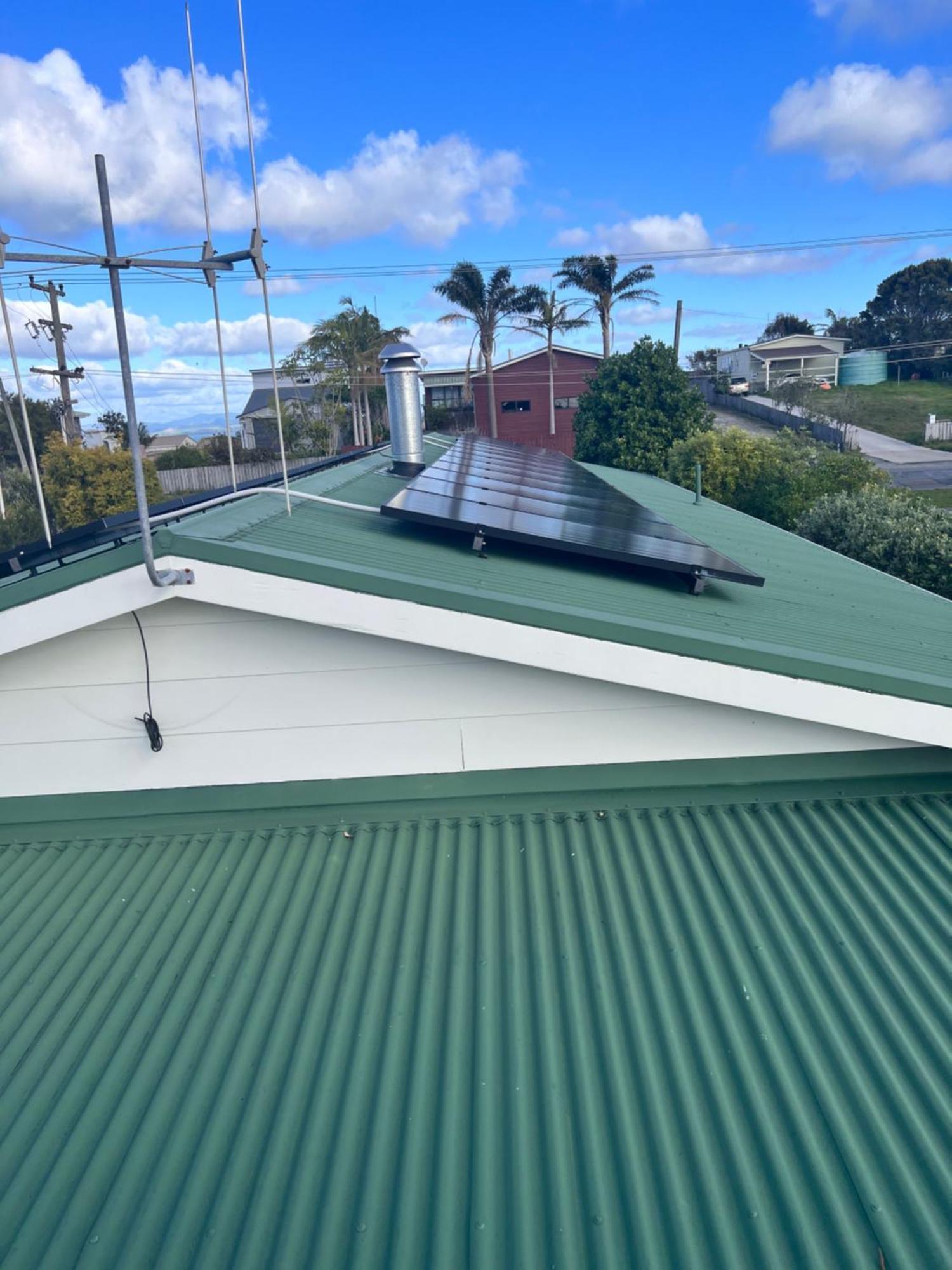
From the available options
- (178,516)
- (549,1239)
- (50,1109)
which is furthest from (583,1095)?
(178,516)

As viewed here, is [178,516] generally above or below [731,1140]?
above

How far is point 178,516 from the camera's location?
5.23 metres

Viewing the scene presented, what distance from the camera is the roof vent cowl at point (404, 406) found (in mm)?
10109

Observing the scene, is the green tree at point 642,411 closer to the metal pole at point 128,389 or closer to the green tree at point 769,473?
the green tree at point 769,473

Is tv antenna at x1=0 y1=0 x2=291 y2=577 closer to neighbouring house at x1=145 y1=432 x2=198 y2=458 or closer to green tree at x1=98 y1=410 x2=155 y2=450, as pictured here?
green tree at x1=98 y1=410 x2=155 y2=450

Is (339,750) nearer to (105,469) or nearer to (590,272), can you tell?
(105,469)

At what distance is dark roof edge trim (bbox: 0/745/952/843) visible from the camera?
4.74 meters

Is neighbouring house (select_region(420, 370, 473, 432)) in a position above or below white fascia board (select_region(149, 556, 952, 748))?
above

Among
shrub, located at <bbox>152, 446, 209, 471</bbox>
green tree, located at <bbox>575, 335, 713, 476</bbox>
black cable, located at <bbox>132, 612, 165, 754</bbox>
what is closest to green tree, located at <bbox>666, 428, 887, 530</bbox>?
green tree, located at <bbox>575, 335, 713, 476</bbox>

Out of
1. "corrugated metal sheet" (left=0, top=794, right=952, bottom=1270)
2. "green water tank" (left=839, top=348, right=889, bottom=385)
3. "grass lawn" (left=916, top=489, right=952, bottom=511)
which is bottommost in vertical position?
"grass lawn" (left=916, top=489, right=952, bottom=511)

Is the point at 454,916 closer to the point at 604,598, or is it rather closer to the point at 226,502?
the point at 604,598

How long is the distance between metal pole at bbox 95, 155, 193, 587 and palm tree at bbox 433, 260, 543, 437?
49311mm

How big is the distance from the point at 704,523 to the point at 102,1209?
12286 mm

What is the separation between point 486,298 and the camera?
50.5m
